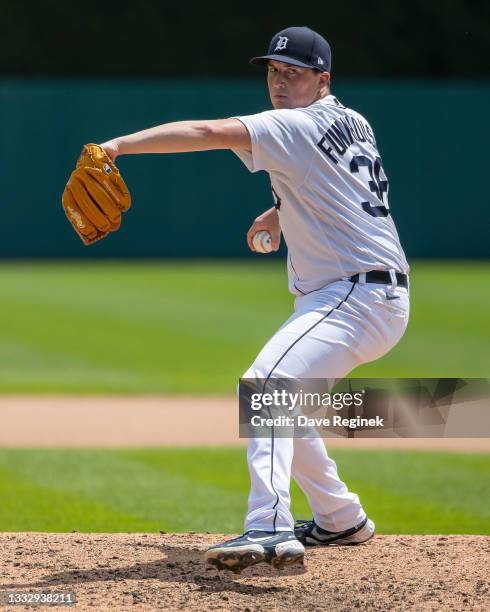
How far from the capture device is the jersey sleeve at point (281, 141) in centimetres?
414

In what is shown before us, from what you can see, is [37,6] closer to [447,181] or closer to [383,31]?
[383,31]

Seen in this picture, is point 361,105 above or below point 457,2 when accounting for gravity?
below

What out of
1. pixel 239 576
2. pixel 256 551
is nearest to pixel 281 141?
pixel 256 551

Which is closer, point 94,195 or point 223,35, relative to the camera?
point 94,195

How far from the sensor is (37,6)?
2566 centimetres

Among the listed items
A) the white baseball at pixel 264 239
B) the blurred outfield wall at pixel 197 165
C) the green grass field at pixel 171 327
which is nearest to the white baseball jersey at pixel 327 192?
the white baseball at pixel 264 239

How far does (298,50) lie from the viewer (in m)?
4.39

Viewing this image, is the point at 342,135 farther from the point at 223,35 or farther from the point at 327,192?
the point at 223,35

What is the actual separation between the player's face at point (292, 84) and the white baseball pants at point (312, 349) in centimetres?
71

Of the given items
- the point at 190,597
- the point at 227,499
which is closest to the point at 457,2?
the point at 227,499

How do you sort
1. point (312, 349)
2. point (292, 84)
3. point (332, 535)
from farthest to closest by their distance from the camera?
point (332, 535)
point (292, 84)
point (312, 349)

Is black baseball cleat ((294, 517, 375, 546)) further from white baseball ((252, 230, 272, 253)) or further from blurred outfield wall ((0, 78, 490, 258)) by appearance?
blurred outfield wall ((0, 78, 490, 258))

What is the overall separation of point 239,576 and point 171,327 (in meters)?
10.1

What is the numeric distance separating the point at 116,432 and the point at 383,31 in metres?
18.9
